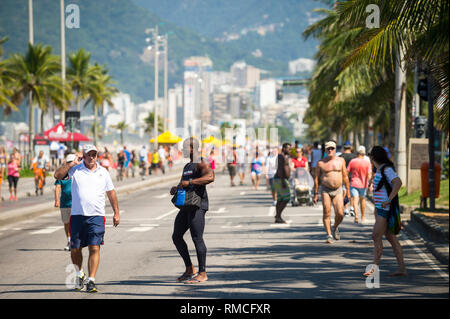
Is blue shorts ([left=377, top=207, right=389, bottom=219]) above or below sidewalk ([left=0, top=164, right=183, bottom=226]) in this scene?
above

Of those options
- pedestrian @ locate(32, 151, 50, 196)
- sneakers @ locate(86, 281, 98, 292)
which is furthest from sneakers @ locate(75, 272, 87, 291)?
pedestrian @ locate(32, 151, 50, 196)

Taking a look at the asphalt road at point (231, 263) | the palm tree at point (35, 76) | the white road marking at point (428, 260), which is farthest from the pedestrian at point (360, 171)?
the palm tree at point (35, 76)

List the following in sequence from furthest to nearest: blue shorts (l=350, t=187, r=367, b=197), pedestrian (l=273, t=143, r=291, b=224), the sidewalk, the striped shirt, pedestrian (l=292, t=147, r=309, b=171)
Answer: pedestrian (l=292, t=147, r=309, b=171)
the sidewalk
blue shorts (l=350, t=187, r=367, b=197)
pedestrian (l=273, t=143, r=291, b=224)
the striped shirt

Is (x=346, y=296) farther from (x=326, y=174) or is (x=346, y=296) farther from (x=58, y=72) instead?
(x=58, y=72)

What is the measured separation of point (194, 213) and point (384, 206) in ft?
8.73

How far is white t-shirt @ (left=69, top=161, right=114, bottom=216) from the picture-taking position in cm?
955

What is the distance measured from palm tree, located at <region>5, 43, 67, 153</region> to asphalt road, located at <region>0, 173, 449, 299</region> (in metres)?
39.5

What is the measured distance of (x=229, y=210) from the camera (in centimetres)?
2341

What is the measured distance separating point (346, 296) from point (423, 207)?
466 inches

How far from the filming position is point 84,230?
9.57 meters

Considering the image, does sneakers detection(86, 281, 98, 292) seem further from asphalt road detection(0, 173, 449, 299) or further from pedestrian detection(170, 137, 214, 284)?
pedestrian detection(170, 137, 214, 284)

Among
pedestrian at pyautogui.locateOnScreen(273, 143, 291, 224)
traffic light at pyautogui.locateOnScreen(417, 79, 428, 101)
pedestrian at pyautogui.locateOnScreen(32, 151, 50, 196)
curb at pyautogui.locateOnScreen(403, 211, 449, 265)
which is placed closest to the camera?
curb at pyautogui.locateOnScreen(403, 211, 449, 265)

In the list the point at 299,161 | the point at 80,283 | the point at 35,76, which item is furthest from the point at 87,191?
the point at 35,76
